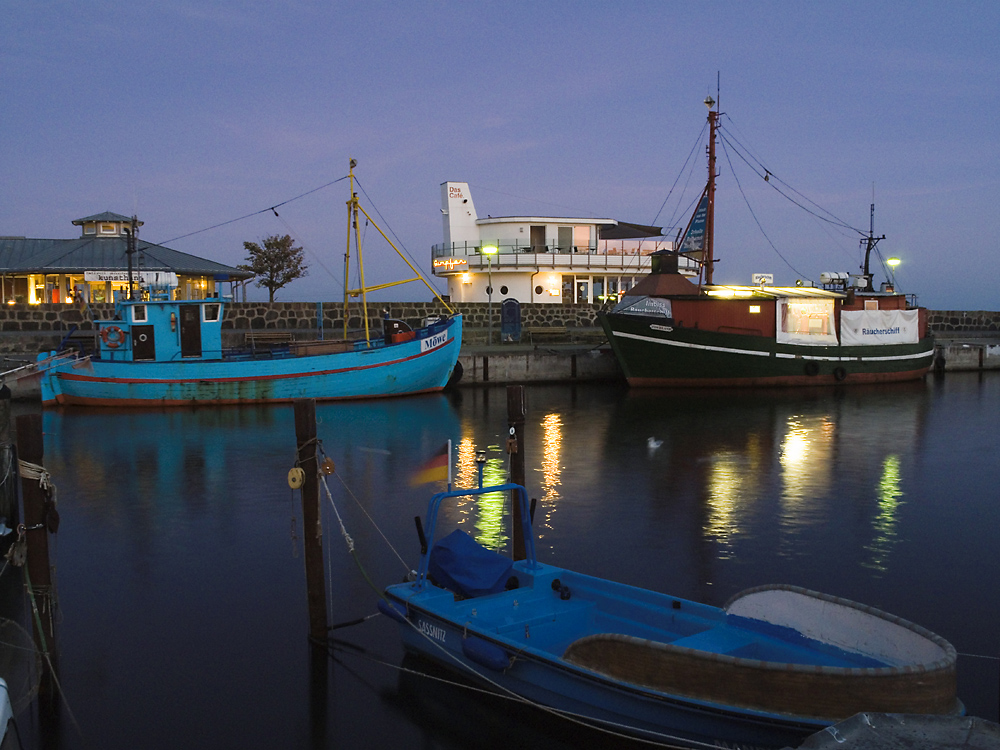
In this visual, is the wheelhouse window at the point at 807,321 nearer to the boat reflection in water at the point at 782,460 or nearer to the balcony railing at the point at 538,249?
the boat reflection in water at the point at 782,460

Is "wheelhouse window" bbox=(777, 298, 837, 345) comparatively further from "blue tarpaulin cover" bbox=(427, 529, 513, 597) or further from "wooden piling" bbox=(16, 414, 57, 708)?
"wooden piling" bbox=(16, 414, 57, 708)

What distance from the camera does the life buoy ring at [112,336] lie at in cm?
2536

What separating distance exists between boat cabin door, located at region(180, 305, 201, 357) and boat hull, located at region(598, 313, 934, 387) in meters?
13.1

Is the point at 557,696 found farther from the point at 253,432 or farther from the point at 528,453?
the point at 253,432

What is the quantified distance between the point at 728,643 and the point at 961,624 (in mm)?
3778

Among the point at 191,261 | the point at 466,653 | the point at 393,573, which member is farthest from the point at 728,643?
the point at 191,261

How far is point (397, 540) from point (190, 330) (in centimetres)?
1619

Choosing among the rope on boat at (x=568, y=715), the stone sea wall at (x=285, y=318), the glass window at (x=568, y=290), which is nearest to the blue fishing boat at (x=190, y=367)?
the stone sea wall at (x=285, y=318)

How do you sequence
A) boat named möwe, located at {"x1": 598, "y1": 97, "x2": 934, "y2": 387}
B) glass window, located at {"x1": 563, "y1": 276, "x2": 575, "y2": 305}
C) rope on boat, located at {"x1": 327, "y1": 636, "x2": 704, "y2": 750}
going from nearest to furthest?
rope on boat, located at {"x1": 327, "y1": 636, "x2": 704, "y2": 750} < boat named möwe, located at {"x1": 598, "y1": 97, "x2": 934, "y2": 387} < glass window, located at {"x1": 563, "y1": 276, "x2": 575, "y2": 305}

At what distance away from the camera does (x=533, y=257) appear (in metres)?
Result: 43.1

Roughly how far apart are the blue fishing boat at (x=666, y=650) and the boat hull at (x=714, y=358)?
22.3 metres

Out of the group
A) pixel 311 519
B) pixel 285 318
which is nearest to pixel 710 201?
pixel 285 318

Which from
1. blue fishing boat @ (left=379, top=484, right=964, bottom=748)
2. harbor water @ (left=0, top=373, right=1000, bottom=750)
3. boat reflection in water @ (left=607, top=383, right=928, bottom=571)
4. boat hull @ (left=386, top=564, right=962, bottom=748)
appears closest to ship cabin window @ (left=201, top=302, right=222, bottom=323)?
harbor water @ (left=0, top=373, right=1000, bottom=750)

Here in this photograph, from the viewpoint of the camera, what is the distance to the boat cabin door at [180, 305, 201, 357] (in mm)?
25406
